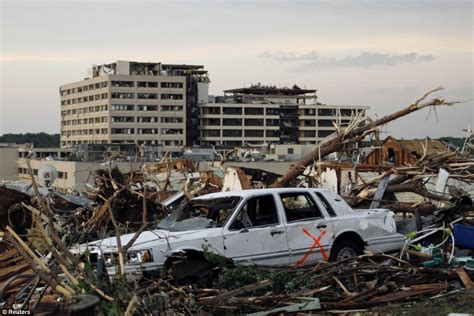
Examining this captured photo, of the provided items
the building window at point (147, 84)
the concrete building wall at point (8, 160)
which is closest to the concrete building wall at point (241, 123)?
the building window at point (147, 84)

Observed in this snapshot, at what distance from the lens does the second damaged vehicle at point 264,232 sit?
9773 millimetres

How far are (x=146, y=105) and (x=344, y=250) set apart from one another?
110 meters

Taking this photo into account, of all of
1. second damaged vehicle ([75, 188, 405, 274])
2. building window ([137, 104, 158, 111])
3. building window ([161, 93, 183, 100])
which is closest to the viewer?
second damaged vehicle ([75, 188, 405, 274])

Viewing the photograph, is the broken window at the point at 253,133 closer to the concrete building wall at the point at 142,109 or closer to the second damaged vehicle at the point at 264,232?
the concrete building wall at the point at 142,109

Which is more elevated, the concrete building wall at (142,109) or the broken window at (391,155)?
the concrete building wall at (142,109)

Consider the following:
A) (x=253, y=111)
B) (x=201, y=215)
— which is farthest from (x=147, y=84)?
(x=201, y=215)

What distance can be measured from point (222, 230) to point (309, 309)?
2.23 m

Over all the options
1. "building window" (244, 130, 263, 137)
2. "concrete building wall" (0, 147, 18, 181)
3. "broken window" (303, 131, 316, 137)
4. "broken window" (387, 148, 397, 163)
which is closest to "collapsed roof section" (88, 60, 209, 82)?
"building window" (244, 130, 263, 137)

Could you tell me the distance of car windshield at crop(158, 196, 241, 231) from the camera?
1051 cm

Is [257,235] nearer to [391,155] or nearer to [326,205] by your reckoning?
[326,205]

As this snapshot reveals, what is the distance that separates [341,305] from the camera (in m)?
8.63

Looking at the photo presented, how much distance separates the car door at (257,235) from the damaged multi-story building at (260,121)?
4137 inches

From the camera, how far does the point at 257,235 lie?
10.4 m

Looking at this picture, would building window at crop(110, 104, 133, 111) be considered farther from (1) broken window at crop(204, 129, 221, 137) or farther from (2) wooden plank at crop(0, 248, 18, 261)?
(2) wooden plank at crop(0, 248, 18, 261)
